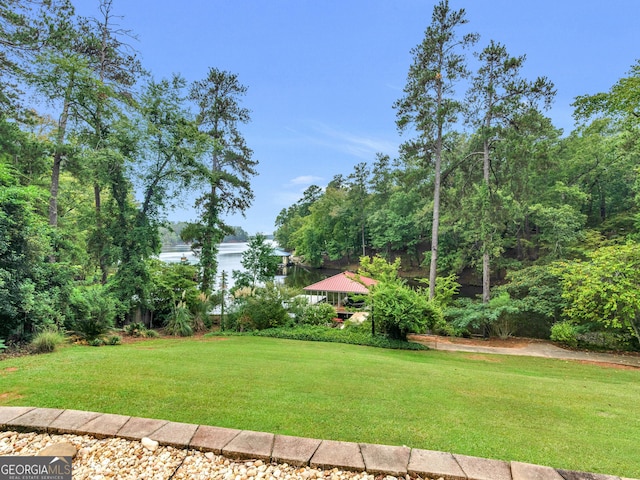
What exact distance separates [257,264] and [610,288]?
1271 centimetres

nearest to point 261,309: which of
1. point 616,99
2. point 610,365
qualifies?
point 610,365

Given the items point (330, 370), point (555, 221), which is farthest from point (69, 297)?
point (555, 221)

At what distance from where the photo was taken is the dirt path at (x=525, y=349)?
27.8 ft

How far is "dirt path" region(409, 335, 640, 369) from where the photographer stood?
848cm

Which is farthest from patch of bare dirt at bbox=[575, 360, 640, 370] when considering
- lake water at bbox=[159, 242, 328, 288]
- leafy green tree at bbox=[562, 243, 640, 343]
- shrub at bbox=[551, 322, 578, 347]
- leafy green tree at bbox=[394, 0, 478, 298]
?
lake water at bbox=[159, 242, 328, 288]

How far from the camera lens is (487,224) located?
39.7ft

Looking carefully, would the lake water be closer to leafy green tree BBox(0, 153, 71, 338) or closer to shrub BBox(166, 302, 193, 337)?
shrub BBox(166, 302, 193, 337)

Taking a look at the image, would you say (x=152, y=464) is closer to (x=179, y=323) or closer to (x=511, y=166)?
(x=179, y=323)

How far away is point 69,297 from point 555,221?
64.9 ft

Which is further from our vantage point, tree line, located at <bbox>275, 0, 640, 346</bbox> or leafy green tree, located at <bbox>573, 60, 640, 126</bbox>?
tree line, located at <bbox>275, 0, 640, 346</bbox>

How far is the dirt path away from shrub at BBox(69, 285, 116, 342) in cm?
1027

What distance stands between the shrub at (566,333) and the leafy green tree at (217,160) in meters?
14.9

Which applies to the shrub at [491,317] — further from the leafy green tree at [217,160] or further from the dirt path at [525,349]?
the leafy green tree at [217,160]
